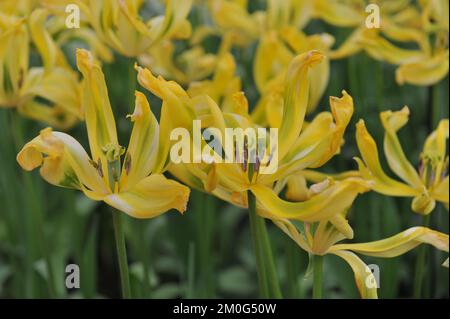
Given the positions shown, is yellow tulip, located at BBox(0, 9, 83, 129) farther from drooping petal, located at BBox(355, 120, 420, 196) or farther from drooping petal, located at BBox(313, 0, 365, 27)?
drooping petal, located at BBox(313, 0, 365, 27)

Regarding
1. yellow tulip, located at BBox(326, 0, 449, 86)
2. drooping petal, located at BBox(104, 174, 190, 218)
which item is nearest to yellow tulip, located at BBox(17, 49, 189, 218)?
drooping petal, located at BBox(104, 174, 190, 218)

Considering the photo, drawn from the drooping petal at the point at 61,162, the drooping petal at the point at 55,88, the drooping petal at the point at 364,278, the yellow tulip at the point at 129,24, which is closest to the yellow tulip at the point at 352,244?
the drooping petal at the point at 364,278

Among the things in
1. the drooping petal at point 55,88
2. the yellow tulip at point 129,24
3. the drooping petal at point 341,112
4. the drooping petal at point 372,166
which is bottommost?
the drooping petal at point 372,166

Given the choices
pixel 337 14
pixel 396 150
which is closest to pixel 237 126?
pixel 396 150

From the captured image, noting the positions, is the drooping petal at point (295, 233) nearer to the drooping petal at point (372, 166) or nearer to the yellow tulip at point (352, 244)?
the yellow tulip at point (352, 244)

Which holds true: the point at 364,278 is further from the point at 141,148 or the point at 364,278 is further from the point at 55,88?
the point at 55,88
